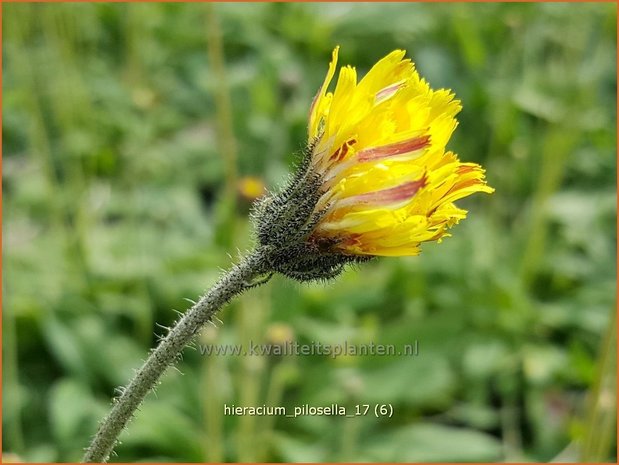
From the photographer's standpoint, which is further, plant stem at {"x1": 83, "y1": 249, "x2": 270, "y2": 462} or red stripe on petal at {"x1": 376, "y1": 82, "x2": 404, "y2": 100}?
red stripe on petal at {"x1": 376, "y1": 82, "x2": 404, "y2": 100}

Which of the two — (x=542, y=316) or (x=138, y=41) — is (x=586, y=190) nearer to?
(x=542, y=316)

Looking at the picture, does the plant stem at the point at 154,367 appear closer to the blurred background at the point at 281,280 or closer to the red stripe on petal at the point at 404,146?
the red stripe on petal at the point at 404,146

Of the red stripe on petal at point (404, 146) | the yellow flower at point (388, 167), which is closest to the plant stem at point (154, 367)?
the yellow flower at point (388, 167)

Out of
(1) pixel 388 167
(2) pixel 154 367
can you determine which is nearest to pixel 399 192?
(1) pixel 388 167

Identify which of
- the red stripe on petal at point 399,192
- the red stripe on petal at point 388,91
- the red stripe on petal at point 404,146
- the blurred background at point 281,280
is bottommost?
the blurred background at point 281,280

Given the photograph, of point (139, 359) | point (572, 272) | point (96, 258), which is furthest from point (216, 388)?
point (572, 272)

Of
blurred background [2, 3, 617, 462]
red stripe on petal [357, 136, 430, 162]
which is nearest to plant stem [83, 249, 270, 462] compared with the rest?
red stripe on petal [357, 136, 430, 162]

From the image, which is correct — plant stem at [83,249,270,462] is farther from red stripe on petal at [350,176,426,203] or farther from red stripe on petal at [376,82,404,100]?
red stripe on petal at [376,82,404,100]

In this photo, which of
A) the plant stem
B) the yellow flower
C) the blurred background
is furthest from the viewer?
the blurred background
